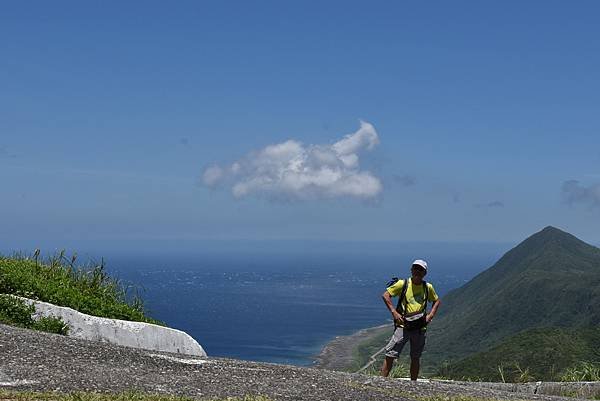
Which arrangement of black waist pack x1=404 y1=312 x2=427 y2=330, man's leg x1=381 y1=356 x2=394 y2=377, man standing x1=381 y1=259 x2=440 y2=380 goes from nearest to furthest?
man standing x1=381 y1=259 x2=440 y2=380
black waist pack x1=404 y1=312 x2=427 y2=330
man's leg x1=381 y1=356 x2=394 y2=377

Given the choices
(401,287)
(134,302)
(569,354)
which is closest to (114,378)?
(401,287)

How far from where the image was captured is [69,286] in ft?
72.4

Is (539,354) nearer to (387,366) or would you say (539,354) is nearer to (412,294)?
(387,366)

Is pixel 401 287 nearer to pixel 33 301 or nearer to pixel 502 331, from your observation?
pixel 33 301

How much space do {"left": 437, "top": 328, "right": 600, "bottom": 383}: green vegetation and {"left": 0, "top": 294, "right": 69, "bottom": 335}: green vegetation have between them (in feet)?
177

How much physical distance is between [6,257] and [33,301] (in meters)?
6.05

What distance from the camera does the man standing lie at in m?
15.0

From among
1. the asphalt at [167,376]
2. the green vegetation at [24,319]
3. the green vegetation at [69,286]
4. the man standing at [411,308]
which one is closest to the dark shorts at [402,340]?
the man standing at [411,308]

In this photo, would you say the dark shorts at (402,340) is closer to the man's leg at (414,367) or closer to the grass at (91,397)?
the man's leg at (414,367)

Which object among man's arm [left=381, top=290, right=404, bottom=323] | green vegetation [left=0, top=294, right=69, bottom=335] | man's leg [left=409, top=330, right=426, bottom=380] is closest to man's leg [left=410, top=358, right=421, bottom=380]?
man's leg [left=409, top=330, right=426, bottom=380]

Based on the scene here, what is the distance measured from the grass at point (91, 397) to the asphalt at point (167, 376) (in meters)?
0.42

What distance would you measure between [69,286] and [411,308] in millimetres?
11526

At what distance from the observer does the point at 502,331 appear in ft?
625

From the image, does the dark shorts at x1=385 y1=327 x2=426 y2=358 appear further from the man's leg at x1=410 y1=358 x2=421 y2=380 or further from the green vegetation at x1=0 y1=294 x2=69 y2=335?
the green vegetation at x1=0 y1=294 x2=69 y2=335
